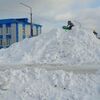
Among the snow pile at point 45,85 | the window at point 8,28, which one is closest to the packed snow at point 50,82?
the snow pile at point 45,85

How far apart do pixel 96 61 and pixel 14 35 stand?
3529 cm

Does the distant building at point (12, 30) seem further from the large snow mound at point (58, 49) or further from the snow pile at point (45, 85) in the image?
the snow pile at point (45, 85)

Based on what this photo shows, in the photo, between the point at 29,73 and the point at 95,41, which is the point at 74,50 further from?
the point at 29,73

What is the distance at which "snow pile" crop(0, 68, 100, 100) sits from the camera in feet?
31.9

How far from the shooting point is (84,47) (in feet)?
56.1

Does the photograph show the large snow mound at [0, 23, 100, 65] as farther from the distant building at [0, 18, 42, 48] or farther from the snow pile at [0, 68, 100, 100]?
the distant building at [0, 18, 42, 48]

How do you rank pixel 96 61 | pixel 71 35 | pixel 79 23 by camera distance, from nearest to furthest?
pixel 96 61, pixel 71 35, pixel 79 23

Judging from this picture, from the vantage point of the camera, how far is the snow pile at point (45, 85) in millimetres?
9727

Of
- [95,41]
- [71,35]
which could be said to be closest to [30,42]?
[71,35]

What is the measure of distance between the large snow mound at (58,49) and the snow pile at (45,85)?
4.66 metres

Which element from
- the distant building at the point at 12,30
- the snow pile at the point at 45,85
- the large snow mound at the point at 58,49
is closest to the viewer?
the snow pile at the point at 45,85

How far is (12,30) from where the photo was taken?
50094 millimetres

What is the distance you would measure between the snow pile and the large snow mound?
15.3 ft

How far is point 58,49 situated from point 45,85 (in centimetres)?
694
